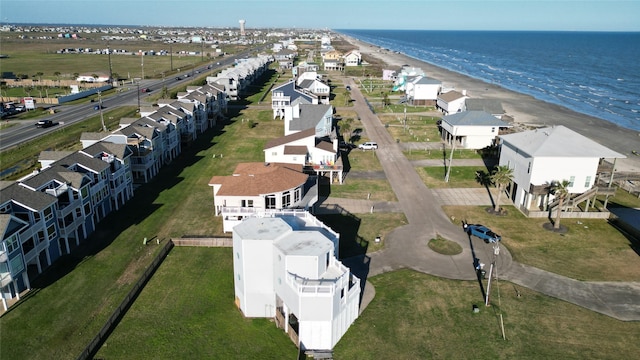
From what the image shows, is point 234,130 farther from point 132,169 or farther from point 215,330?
point 215,330

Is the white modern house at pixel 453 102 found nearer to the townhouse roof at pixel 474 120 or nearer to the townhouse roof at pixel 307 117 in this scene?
the townhouse roof at pixel 474 120

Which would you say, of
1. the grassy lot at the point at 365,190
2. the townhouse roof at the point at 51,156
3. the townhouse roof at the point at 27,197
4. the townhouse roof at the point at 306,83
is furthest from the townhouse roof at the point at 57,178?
the townhouse roof at the point at 306,83

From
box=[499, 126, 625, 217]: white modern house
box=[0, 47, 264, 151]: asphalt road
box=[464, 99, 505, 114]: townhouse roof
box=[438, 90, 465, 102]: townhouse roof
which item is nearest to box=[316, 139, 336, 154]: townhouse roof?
box=[499, 126, 625, 217]: white modern house

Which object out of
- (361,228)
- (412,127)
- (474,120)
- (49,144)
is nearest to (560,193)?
(361,228)

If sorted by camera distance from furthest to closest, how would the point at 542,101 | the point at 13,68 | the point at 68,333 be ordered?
1. the point at 13,68
2. the point at 542,101
3. the point at 68,333

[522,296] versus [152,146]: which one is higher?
[152,146]

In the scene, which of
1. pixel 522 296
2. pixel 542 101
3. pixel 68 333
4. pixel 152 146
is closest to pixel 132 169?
pixel 152 146

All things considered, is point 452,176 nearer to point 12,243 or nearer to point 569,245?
point 569,245
